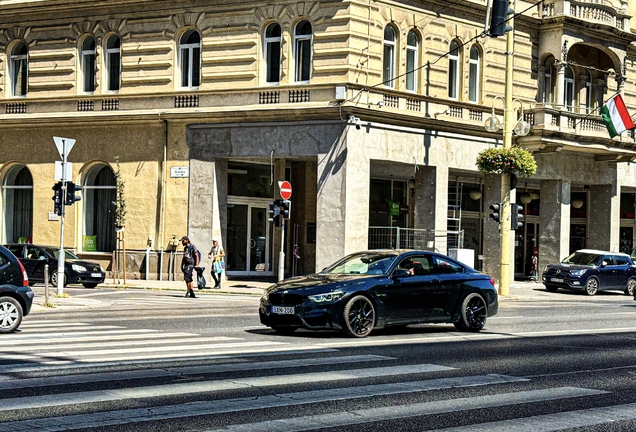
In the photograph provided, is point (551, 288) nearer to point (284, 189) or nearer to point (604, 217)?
point (604, 217)

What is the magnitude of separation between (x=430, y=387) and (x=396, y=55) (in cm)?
2497

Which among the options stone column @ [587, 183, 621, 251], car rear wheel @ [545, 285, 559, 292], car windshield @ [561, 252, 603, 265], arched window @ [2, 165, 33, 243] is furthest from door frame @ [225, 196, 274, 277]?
stone column @ [587, 183, 621, 251]

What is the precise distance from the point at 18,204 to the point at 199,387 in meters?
29.8

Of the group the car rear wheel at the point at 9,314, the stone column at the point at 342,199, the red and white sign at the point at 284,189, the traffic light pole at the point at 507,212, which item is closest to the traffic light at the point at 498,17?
the traffic light pole at the point at 507,212

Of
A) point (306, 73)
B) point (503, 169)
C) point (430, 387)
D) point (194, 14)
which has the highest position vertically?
point (194, 14)

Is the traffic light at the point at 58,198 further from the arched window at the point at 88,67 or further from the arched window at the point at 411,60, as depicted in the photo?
the arched window at the point at 411,60

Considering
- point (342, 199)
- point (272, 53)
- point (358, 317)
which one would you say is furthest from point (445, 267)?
point (272, 53)

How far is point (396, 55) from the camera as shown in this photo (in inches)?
1375

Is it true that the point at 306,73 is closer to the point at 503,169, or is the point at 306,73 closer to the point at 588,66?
the point at 503,169

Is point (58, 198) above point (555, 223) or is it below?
above

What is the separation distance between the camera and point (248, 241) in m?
37.3

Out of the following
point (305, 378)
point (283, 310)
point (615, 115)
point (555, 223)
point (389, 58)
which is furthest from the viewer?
point (555, 223)

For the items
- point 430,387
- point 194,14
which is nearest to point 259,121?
point 194,14

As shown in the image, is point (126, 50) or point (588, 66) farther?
point (588, 66)
